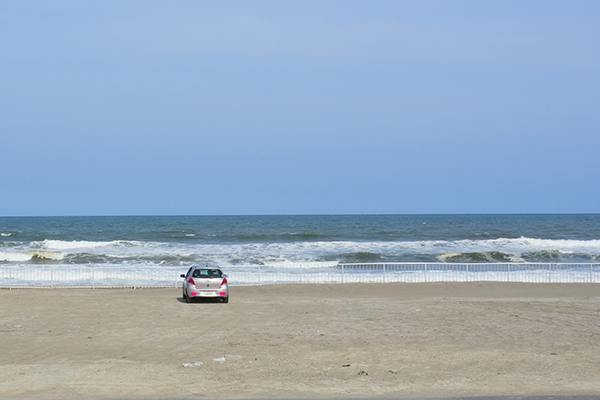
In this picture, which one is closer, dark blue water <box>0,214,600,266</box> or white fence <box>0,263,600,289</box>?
white fence <box>0,263,600,289</box>

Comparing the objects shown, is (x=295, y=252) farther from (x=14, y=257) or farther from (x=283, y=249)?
(x=14, y=257)

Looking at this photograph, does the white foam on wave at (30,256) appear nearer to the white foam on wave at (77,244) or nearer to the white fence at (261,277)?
the white foam on wave at (77,244)

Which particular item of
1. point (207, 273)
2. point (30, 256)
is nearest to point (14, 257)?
point (30, 256)

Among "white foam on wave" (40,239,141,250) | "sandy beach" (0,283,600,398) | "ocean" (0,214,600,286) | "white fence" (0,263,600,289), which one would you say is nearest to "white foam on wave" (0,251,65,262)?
"ocean" (0,214,600,286)

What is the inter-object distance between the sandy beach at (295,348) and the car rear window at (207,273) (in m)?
1.12

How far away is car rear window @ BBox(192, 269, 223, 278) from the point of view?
2289 centimetres

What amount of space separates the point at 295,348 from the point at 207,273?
1019 cm

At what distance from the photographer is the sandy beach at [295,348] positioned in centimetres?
1004

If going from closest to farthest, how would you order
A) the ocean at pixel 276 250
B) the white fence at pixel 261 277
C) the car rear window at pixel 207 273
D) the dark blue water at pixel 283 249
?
the car rear window at pixel 207 273, the white fence at pixel 261 277, the ocean at pixel 276 250, the dark blue water at pixel 283 249

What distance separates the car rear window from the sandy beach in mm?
1123

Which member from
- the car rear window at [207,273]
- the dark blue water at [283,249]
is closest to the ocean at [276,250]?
the dark blue water at [283,249]

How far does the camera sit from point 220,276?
22984mm

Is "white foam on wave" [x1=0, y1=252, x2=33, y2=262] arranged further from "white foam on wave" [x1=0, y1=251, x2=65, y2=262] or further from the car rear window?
the car rear window

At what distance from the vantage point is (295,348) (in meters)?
13.4
